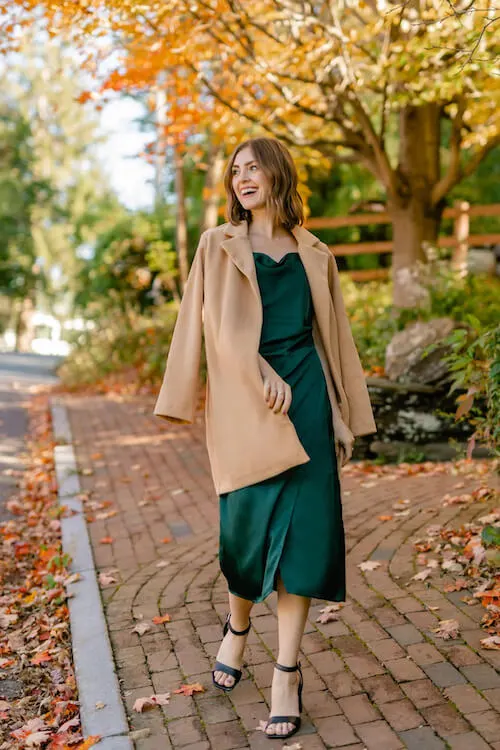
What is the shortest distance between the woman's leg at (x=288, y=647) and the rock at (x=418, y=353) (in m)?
4.15

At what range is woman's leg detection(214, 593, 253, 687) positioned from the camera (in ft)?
9.98

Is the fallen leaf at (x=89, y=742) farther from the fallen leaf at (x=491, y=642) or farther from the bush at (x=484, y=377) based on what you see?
the bush at (x=484, y=377)

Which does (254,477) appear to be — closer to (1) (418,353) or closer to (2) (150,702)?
(2) (150,702)

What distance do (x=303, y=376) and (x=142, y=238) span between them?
1379 cm

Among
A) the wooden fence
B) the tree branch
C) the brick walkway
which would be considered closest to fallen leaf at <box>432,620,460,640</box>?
the brick walkway

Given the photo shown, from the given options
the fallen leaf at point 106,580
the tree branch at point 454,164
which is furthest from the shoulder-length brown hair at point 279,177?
the tree branch at point 454,164

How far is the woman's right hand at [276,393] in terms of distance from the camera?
2.75 m

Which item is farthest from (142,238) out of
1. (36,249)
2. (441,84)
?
(36,249)

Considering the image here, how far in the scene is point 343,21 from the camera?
362 inches

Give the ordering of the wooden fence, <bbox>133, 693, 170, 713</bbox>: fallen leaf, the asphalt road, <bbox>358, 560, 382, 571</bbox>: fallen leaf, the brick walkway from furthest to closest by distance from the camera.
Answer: the wooden fence, the asphalt road, <bbox>358, 560, 382, 571</bbox>: fallen leaf, <bbox>133, 693, 170, 713</bbox>: fallen leaf, the brick walkway

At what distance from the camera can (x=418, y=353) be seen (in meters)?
6.89

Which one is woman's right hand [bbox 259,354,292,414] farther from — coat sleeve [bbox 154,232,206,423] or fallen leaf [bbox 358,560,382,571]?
fallen leaf [bbox 358,560,382,571]

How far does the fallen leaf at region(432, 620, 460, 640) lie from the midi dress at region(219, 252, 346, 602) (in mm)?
860

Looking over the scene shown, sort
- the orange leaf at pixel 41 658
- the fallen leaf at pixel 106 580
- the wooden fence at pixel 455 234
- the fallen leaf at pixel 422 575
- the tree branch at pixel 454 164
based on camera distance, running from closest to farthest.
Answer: the orange leaf at pixel 41 658 < the fallen leaf at pixel 422 575 < the fallen leaf at pixel 106 580 < the tree branch at pixel 454 164 < the wooden fence at pixel 455 234
